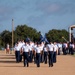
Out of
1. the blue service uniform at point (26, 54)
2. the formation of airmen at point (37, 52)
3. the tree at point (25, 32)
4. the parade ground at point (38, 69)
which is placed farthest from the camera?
the tree at point (25, 32)

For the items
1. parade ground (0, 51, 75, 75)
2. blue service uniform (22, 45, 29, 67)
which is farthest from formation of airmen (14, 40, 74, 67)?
parade ground (0, 51, 75, 75)

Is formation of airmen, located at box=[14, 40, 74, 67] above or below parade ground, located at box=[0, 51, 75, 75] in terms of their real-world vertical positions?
above

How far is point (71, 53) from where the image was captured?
55.6m

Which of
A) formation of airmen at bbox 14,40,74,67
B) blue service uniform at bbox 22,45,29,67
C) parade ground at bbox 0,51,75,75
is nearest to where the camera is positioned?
parade ground at bbox 0,51,75,75

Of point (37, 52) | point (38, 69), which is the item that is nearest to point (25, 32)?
point (37, 52)

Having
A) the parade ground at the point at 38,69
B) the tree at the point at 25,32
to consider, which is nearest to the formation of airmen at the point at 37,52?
the parade ground at the point at 38,69

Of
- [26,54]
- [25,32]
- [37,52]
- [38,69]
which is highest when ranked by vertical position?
[25,32]

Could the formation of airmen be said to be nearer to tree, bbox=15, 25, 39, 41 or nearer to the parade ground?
the parade ground

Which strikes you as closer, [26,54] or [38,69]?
[38,69]

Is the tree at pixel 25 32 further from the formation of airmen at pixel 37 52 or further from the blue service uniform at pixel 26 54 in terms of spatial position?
the blue service uniform at pixel 26 54

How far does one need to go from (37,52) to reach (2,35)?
114812 millimetres

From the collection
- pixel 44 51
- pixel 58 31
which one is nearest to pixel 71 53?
pixel 44 51

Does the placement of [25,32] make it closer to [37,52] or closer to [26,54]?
[26,54]

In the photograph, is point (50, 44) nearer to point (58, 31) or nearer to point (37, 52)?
point (37, 52)
